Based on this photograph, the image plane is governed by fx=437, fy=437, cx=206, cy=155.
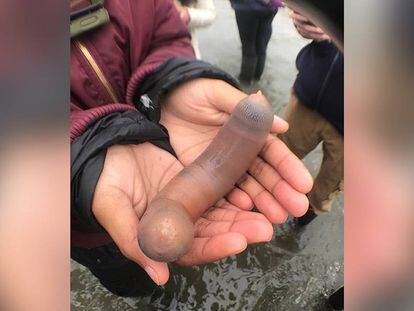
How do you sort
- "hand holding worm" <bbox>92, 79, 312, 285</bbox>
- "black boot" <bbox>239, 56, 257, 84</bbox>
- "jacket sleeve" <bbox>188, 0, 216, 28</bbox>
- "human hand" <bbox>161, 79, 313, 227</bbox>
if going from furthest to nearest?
"black boot" <bbox>239, 56, 257, 84</bbox>
"jacket sleeve" <bbox>188, 0, 216, 28</bbox>
"human hand" <bbox>161, 79, 313, 227</bbox>
"hand holding worm" <bbox>92, 79, 312, 285</bbox>

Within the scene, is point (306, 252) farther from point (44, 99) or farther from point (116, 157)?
point (44, 99)

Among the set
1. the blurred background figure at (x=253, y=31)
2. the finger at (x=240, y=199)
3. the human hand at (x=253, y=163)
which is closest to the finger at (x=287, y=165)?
the human hand at (x=253, y=163)

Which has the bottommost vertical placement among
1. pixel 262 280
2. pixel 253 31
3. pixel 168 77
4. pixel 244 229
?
pixel 262 280

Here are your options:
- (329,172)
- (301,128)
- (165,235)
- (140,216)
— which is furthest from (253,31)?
(165,235)

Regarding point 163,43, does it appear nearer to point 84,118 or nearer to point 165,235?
point 84,118

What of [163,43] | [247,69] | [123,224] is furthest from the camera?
[247,69]

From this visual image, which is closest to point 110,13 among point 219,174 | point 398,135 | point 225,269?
point 219,174

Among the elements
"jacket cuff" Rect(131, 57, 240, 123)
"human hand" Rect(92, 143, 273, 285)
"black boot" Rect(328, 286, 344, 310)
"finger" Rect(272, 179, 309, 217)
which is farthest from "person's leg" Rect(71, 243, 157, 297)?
"black boot" Rect(328, 286, 344, 310)

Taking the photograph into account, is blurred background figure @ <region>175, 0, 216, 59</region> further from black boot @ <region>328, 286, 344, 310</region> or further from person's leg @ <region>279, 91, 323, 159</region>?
black boot @ <region>328, 286, 344, 310</region>
